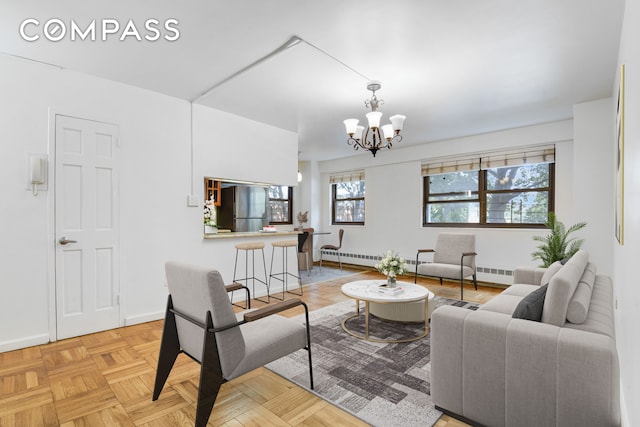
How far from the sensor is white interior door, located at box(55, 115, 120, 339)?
9.85 feet

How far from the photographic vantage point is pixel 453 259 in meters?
4.89

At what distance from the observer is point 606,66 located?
9.62 feet

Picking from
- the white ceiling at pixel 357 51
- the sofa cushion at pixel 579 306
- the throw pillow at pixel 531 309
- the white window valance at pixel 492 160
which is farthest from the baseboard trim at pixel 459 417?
the white window valance at pixel 492 160

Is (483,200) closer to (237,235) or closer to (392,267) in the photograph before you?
(392,267)

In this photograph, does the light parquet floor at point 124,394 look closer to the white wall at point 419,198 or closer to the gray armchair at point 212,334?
the gray armchair at point 212,334

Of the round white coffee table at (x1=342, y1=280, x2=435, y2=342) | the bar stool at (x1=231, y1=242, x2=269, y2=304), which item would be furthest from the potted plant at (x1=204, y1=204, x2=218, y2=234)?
the round white coffee table at (x1=342, y1=280, x2=435, y2=342)

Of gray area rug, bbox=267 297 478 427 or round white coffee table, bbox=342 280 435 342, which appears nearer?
gray area rug, bbox=267 297 478 427

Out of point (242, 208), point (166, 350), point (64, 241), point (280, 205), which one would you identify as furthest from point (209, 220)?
point (280, 205)

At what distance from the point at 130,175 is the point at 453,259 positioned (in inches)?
176

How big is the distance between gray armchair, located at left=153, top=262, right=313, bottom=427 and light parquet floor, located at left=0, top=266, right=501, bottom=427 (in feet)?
0.60

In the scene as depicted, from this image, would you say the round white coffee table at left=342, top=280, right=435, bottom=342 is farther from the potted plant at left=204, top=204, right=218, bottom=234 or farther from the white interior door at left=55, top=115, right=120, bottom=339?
the white interior door at left=55, top=115, right=120, bottom=339

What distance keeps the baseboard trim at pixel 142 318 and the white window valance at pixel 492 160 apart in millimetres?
4937

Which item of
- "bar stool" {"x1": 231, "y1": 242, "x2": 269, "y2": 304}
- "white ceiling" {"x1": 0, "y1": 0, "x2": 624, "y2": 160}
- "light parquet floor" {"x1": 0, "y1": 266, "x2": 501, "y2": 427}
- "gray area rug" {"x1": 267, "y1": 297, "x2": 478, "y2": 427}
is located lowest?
"light parquet floor" {"x1": 0, "y1": 266, "x2": 501, "y2": 427}

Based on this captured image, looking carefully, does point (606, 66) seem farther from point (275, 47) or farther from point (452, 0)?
point (275, 47)
